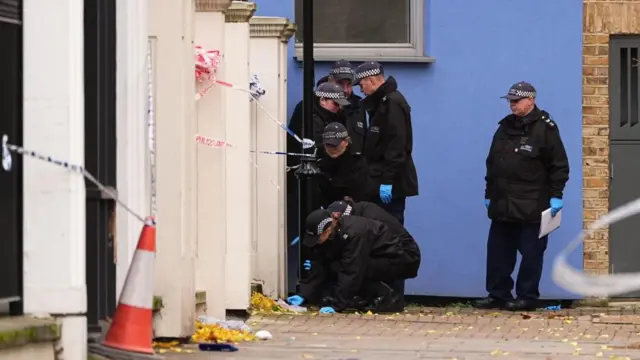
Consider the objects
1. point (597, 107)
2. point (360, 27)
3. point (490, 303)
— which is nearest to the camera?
Answer: point (490, 303)

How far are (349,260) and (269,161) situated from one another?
1.34m

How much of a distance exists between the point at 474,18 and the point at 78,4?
26.8ft

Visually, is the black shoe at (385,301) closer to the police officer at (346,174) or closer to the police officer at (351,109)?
the police officer at (346,174)

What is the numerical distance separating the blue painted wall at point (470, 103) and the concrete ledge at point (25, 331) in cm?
818

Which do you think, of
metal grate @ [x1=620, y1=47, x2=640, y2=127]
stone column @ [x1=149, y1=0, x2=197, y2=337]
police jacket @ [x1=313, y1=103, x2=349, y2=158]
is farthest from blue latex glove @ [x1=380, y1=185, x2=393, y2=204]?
stone column @ [x1=149, y1=0, x2=197, y2=337]

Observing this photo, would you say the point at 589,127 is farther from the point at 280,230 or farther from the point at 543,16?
the point at 280,230

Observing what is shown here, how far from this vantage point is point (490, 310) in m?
14.8

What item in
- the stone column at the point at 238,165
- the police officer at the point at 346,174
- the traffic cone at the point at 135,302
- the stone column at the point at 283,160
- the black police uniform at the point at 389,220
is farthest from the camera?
the stone column at the point at 283,160

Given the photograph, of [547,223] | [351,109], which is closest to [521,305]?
[547,223]

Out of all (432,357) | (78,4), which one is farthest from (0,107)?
(432,357)

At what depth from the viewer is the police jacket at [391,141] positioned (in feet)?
46.8

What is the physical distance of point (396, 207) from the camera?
1455cm

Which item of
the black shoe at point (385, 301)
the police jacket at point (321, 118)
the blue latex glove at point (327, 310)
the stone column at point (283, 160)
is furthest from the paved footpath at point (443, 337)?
the police jacket at point (321, 118)

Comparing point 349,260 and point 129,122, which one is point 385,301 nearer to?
point 349,260
